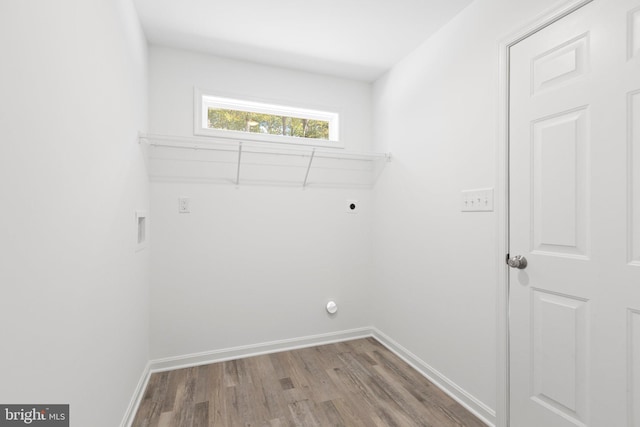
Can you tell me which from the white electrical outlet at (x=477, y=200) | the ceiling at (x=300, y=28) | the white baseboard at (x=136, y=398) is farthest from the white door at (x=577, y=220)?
the white baseboard at (x=136, y=398)

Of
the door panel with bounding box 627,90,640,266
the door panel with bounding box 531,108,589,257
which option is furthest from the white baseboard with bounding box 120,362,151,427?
the door panel with bounding box 627,90,640,266

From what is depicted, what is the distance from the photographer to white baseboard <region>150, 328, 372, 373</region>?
7.57 ft

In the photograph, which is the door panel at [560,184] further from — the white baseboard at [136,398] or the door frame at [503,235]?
the white baseboard at [136,398]

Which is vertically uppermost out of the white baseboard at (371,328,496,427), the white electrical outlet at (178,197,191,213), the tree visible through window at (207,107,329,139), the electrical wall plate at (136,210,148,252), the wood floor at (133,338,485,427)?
the tree visible through window at (207,107,329,139)

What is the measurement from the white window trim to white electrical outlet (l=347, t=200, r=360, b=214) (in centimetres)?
52

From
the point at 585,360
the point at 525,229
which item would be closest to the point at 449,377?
the point at 585,360

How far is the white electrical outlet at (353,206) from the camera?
2.84 m

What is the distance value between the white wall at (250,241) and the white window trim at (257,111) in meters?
0.05

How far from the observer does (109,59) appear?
1.37m

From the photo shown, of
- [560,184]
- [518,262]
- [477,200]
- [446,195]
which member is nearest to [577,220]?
[560,184]

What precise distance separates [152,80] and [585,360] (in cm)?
299

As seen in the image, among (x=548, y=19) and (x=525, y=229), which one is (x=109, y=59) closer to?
(x=548, y=19)

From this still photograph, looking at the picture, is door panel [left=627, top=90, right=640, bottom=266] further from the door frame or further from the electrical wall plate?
the electrical wall plate

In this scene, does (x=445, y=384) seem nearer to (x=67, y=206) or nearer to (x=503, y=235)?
(x=503, y=235)
